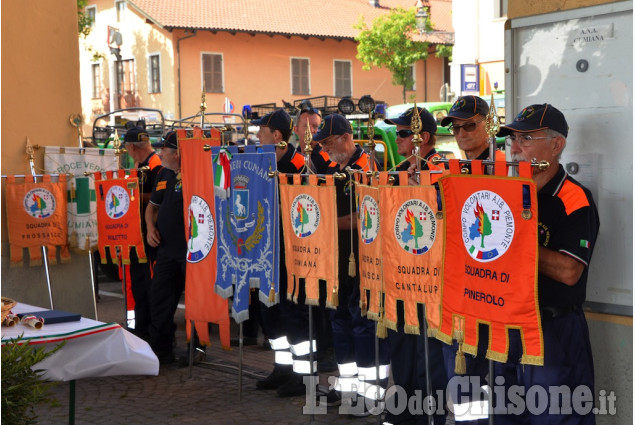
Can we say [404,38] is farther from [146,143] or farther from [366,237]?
[366,237]

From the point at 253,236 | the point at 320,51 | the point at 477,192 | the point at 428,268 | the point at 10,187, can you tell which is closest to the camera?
the point at 477,192

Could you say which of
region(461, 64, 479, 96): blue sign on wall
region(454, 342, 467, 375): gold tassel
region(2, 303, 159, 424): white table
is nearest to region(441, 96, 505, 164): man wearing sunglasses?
region(454, 342, 467, 375): gold tassel

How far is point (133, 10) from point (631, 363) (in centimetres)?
3923

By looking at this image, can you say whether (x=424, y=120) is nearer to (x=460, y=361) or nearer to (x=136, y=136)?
(x=460, y=361)

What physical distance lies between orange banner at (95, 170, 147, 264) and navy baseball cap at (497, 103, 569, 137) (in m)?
4.95

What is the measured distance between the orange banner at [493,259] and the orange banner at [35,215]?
552 cm

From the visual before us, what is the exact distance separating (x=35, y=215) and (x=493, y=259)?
234 inches

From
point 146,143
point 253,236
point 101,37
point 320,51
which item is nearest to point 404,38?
point 320,51

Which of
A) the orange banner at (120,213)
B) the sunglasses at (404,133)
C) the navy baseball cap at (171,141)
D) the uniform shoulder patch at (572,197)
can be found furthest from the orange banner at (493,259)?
the orange banner at (120,213)

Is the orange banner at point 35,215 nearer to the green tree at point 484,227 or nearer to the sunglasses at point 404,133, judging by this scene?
the sunglasses at point 404,133

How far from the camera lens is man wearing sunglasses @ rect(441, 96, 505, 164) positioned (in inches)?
224

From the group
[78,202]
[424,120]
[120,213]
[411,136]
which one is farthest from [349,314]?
[78,202]

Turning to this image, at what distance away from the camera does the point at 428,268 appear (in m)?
5.35

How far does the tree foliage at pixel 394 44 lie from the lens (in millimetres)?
39188
